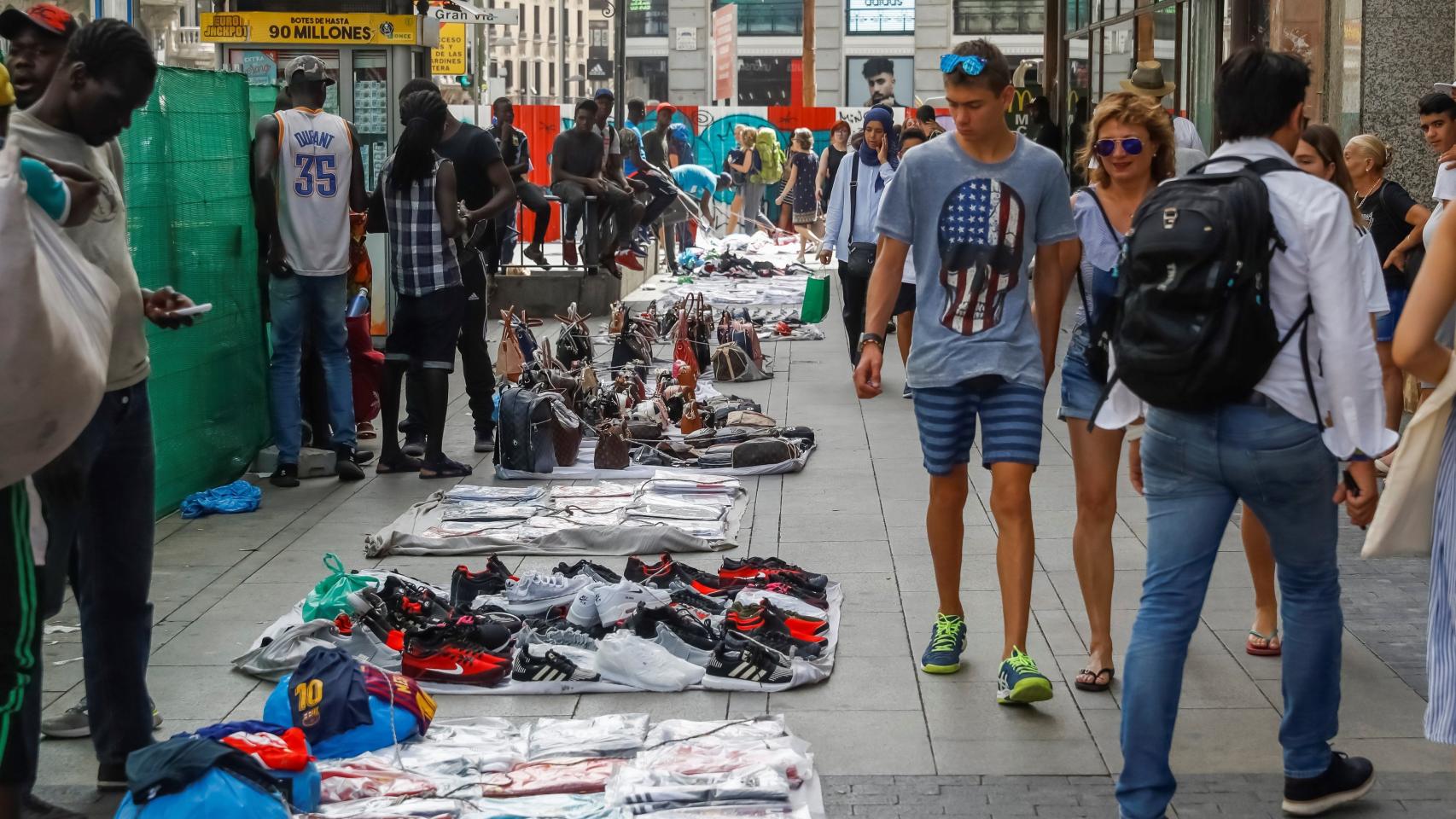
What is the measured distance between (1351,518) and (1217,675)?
1.58 metres

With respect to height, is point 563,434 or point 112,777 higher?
point 563,434

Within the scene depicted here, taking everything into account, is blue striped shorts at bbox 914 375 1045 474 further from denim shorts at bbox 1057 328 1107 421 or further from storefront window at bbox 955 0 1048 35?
storefront window at bbox 955 0 1048 35

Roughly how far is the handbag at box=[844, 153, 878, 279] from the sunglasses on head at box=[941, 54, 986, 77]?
681cm

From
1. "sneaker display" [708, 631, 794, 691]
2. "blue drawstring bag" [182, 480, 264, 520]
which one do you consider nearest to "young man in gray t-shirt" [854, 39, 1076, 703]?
"sneaker display" [708, 631, 794, 691]

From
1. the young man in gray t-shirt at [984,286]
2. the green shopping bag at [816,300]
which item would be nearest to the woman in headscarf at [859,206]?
the green shopping bag at [816,300]

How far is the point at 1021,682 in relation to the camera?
5234 millimetres

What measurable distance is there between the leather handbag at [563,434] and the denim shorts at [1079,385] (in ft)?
14.5

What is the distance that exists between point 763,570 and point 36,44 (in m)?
3.31

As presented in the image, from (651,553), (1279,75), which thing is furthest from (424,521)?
(1279,75)

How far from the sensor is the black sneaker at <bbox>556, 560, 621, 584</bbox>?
22.2 feet

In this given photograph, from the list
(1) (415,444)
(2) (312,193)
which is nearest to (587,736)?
(2) (312,193)

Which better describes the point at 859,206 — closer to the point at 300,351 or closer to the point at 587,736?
the point at 300,351

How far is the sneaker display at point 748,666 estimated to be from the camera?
5619 mm

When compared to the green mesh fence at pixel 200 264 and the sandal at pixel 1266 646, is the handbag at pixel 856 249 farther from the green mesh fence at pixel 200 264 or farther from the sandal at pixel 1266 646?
the sandal at pixel 1266 646
